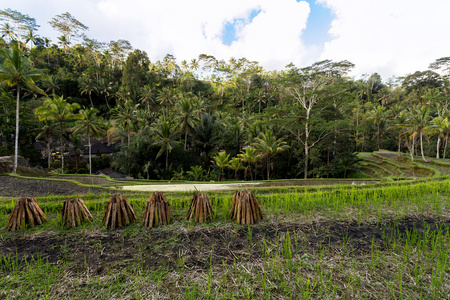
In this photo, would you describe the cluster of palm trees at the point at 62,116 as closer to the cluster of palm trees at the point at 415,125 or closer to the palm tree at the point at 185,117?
the palm tree at the point at 185,117

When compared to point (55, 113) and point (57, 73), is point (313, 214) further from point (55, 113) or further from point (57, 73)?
point (57, 73)

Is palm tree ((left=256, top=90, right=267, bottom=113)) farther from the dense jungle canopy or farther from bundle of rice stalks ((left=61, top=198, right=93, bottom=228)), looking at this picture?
bundle of rice stalks ((left=61, top=198, right=93, bottom=228))

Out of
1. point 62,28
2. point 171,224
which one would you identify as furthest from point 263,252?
point 62,28

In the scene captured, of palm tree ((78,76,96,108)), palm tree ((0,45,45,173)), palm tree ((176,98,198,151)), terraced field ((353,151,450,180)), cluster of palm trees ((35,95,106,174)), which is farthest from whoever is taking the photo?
palm tree ((78,76,96,108))

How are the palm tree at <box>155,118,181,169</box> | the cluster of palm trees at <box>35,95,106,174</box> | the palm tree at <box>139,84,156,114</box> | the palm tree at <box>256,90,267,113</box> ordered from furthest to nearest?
the palm tree at <box>256,90,267,113</box> → the palm tree at <box>139,84,156,114</box> → the palm tree at <box>155,118,181,169</box> → the cluster of palm trees at <box>35,95,106,174</box>

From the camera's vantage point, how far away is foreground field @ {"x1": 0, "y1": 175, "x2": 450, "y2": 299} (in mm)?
1715

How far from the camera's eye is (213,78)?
214 feet

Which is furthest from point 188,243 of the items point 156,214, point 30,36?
point 30,36

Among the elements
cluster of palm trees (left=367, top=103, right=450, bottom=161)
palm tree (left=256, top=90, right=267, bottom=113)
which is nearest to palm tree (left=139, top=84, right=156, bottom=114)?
palm tree (left=256, top=90, right=267, bottom=113)

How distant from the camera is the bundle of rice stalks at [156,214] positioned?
10.1 ft

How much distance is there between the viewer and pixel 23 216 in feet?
10.3

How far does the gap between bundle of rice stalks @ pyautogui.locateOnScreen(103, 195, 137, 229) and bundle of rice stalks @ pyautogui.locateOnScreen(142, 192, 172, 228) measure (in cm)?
29

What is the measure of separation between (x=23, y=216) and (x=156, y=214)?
2038 mm

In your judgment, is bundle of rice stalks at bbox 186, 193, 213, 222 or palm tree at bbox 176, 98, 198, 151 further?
palm tree at bbox 176, 98, 198, 151
